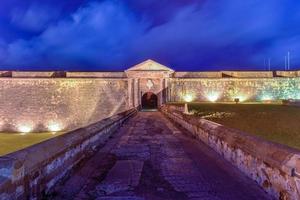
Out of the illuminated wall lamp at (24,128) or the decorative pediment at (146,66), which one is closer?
the decorative pediment at (146,66)

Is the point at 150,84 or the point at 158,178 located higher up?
A: the point at 150,84

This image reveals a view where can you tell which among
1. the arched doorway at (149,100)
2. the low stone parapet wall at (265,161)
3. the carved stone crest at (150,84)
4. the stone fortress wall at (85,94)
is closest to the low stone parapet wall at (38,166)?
the low stone parapet wall at (265,161)

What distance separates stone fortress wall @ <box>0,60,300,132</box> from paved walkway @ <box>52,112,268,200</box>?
1246 inches

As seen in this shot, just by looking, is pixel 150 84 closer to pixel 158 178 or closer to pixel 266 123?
pixel 266 123

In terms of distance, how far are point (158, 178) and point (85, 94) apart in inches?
1387

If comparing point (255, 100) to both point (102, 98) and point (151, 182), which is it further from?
point (151, 182)

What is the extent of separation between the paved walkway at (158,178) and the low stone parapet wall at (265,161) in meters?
0.14

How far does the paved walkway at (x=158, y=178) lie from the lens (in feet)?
12.5

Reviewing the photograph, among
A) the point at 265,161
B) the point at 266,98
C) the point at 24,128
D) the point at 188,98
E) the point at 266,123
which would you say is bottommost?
the point at 24,128

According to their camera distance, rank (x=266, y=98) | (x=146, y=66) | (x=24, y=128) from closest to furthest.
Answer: (x=146, y=66) < (x=24, y=128) < (x=266, y=98)

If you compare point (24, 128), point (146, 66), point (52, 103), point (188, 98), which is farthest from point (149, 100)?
point (24, 128)

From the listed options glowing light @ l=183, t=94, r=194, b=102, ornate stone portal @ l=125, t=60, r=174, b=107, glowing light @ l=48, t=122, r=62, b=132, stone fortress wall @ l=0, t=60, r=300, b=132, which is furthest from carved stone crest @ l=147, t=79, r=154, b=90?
glowing light @ l=48, t=122, r=62, b=132

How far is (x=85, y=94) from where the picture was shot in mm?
38750

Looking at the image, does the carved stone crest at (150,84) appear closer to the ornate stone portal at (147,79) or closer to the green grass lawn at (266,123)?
the ornate stone portal at (147,79)
